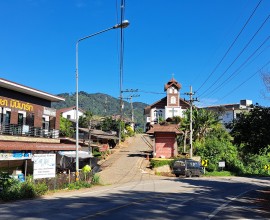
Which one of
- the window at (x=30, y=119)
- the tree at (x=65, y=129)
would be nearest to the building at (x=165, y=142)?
the tree at (x=65, y=129)

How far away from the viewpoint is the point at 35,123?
35.9 metres

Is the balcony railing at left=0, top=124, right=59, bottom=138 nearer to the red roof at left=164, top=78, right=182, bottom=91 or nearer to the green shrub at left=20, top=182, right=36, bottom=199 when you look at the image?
the green shrub at left=20, top=182, right=36, bottom=199

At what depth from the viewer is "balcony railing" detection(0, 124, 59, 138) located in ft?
101

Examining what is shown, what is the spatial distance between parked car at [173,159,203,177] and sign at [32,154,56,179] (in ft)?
60.2

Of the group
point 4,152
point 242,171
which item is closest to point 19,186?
point 4,152

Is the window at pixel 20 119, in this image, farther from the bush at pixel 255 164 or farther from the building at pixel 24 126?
the bush at pixel 255 164

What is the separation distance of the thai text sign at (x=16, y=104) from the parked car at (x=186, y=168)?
1584 cm

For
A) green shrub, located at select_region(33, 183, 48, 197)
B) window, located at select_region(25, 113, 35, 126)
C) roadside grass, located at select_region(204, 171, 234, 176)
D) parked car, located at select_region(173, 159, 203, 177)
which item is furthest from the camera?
roadside grass, located at select_region(204, 171, 234, 176)

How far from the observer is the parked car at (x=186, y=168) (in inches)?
1551

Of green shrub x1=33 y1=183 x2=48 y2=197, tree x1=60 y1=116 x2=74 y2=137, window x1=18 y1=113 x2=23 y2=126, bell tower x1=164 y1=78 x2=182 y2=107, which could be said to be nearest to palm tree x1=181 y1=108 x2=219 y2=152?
tree x1=60 y1=116 x2=74 y2=137

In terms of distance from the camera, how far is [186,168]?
39375 mm

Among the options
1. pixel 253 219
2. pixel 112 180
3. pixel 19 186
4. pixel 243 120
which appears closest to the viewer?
pixel 253 219

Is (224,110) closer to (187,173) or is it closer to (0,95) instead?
(187,173)

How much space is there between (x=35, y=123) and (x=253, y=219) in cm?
2575
